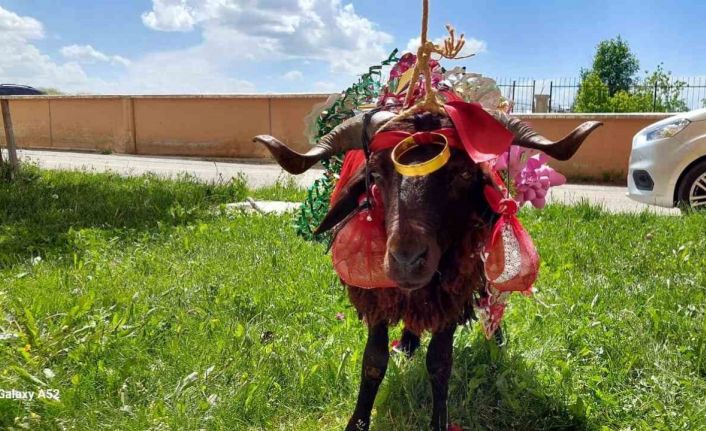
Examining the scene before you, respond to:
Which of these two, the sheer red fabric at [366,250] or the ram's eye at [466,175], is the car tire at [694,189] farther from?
the sheer red fabric at [366,250]

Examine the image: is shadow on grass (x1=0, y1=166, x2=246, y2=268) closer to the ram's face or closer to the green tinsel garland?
the green tinsel garland

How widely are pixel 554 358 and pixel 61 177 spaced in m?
7.97

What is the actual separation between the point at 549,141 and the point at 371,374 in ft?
4.24

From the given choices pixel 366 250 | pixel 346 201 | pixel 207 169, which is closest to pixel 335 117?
pixel 346 201

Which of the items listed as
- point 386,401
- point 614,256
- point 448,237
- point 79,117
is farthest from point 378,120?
point 79,117

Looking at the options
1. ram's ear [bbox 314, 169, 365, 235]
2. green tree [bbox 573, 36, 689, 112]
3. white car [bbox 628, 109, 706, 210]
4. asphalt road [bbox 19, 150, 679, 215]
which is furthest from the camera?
green tree [bbox 573, 36, 689, 112]

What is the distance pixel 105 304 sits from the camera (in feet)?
12.1

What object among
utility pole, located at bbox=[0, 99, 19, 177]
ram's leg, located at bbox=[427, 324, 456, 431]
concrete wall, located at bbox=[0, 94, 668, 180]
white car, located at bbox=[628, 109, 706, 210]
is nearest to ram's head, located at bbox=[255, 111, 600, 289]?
ram's leg, located at bbox=[427, 324, 456, 431]

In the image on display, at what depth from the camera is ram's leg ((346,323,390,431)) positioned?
256cm

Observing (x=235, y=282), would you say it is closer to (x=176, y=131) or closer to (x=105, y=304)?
(x=105, y=304)

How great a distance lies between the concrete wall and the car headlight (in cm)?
559

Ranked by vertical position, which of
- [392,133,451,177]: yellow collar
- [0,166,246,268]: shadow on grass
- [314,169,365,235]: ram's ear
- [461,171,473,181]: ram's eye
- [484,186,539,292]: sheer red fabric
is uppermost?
[392,133,451,177]: yellow collar

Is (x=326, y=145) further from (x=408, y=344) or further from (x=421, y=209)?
(x=408, y=344)

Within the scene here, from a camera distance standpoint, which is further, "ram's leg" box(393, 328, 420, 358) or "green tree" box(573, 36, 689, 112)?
"green tree" box(573, 36, 689, 112)
